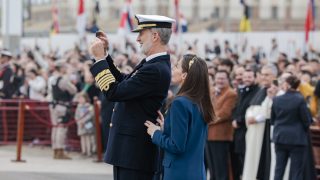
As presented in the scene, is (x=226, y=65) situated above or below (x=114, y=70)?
below

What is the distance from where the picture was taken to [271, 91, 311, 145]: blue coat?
12.2 meters

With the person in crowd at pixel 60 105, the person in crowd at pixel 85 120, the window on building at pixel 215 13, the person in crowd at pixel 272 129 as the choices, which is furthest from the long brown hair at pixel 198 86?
the window on building at pixel 215 13

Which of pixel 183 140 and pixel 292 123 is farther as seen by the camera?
pixel 292 123

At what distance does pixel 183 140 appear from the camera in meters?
7.43

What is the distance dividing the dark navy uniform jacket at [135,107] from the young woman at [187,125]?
0.13 meters

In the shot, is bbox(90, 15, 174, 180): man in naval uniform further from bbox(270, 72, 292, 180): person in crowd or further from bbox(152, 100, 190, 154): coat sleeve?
bbox(270, 72, 292, 180): person in crowd

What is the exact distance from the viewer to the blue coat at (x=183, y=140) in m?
7.42

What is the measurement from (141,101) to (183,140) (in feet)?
1.66

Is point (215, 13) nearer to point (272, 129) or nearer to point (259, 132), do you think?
point (259, 132)

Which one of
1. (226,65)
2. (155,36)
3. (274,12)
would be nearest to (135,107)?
(155,36)

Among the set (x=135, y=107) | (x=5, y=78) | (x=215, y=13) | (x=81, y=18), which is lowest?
(x=5, y=78)

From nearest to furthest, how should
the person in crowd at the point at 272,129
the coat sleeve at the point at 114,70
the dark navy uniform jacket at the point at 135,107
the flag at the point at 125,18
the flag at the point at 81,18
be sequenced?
the dark navy uniform jacket at the point at 135,107 → the coat sleeve at the point at 114,70 → the person in crowd at the point at 272,129 → the flag at the point at 81,18 → the flag at the point at 125,18

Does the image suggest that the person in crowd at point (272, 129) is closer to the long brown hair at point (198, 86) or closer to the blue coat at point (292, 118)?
the blue coat at point (292, 118)

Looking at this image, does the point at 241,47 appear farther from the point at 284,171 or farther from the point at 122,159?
the point at 122,159
